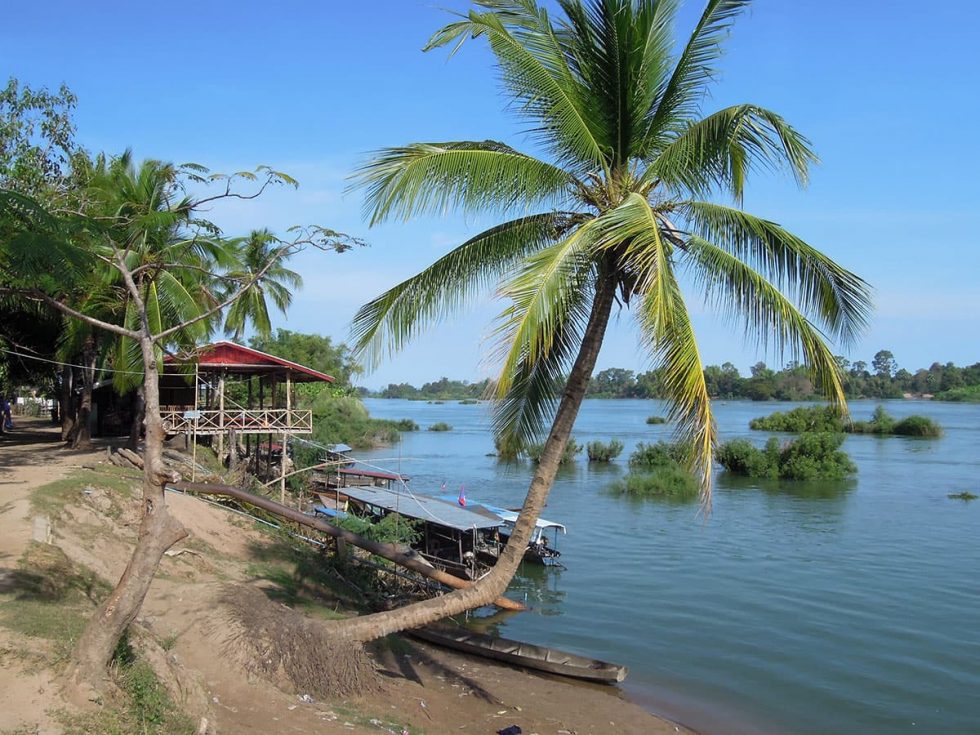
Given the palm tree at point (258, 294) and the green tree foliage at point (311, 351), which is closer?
the palm tree at point (258, 294)

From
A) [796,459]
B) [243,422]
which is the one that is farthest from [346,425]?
[243,422]

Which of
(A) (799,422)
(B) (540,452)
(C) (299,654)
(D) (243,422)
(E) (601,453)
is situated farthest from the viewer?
(A) (799,422)

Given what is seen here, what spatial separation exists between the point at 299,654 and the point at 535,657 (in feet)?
16.6

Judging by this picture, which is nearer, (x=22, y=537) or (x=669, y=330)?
(x=669, y=330)

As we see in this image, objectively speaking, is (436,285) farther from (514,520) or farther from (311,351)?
(311,351)

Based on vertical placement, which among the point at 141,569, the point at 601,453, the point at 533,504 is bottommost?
the point at 601,453

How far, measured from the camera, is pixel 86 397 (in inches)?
904

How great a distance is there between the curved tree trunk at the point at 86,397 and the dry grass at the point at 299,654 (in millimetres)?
14892

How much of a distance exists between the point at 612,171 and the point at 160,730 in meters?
6.62

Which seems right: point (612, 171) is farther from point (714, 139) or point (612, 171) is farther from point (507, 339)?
point (507, 339)

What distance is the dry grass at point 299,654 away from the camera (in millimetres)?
8922

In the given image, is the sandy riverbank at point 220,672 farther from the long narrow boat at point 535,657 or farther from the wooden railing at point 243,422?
the wooden railing at point 243,422

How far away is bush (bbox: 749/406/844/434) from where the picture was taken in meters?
47.5

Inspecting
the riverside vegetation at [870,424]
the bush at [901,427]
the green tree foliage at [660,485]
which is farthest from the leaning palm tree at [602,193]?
the bush at [901,427]
